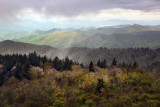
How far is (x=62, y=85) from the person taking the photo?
262 ft

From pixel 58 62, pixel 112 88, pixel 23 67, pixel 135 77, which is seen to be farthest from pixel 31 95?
pixel 58 62

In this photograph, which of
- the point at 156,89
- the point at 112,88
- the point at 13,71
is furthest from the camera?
the point at 13,71

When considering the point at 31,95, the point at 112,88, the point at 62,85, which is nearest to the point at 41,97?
the point at 31,95

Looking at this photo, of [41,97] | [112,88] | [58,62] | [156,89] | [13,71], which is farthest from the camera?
[58,62]

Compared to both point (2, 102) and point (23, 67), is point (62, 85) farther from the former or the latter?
point (23, 67)

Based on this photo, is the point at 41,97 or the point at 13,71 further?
the point at 13,71

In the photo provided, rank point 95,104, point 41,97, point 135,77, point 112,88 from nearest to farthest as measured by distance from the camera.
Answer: point 95,104, point 41,97, point 112,88, point 135,77

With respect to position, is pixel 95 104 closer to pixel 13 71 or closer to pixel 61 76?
pixel 61 76

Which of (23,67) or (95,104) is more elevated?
(23,67)

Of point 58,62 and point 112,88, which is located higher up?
point 58,62

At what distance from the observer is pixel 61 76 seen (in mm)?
91875

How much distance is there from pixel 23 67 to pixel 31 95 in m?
54.3

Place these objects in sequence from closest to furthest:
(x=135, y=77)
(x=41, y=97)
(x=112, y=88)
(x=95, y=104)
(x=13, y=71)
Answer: (x=95, y=104) → (x=41, y=97) → (x=112, y=88) → (x=135, y=77) → (x=13, y=71)

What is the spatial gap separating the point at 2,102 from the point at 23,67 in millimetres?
54876
